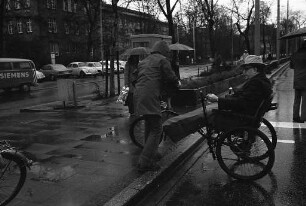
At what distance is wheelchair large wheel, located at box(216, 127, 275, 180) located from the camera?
16.4 ft

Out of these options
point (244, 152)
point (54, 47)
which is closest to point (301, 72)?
point (244, 152)

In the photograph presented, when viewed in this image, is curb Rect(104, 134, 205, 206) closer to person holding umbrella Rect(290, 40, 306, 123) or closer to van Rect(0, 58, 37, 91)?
person holding umbrella Rect(290, 40, 306, 123)

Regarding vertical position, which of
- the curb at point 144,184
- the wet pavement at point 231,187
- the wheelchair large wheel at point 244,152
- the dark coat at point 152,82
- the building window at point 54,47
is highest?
the building window at point 54,47

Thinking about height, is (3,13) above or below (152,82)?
above

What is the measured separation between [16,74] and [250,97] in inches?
819

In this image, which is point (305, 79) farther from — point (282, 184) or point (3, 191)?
point (3, 191)

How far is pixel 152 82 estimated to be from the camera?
17.2ft

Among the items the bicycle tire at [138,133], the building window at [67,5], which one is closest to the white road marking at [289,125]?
the bicycle tire at [138,133]

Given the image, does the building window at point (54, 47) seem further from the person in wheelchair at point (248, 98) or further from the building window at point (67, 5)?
the person in wheelchair at point (248, 98)

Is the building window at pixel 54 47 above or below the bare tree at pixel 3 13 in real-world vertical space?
below

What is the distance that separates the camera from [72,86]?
1230 centimetres

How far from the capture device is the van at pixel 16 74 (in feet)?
74.5

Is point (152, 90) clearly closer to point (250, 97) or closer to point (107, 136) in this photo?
point (250, 97)

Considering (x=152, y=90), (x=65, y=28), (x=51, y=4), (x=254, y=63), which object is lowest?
(x=152, y=90)
